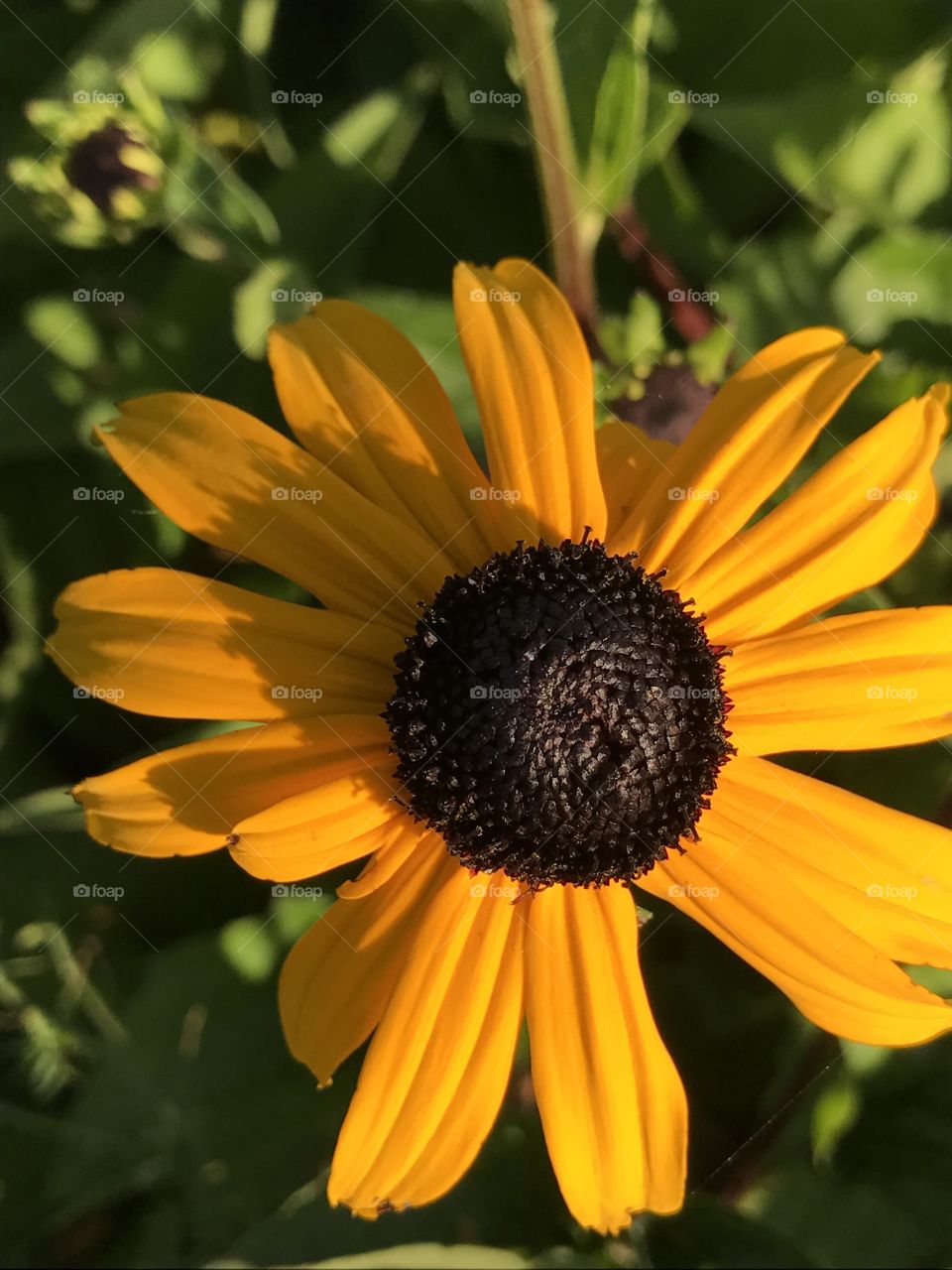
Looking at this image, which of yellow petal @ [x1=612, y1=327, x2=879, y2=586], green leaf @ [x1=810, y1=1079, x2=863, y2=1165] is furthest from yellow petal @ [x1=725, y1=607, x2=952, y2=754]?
green leaf @ [x1=810, y1=1079, x2=863, y2=1165]

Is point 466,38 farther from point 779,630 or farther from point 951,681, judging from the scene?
point 951,681

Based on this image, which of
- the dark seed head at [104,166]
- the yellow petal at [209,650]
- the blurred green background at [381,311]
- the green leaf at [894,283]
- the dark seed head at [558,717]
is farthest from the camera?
the green leaf at [894,283]

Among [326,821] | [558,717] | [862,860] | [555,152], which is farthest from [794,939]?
[555,152]

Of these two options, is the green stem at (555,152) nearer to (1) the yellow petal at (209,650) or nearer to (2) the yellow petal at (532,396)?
(2) the yellow petal at (532,396)

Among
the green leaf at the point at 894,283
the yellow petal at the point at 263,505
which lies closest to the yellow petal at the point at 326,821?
the yellow petal at the point at 263,505

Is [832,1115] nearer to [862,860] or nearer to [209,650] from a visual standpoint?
[862,860]

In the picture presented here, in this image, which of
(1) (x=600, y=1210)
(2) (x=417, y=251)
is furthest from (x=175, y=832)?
(2) (x=417, y=251)

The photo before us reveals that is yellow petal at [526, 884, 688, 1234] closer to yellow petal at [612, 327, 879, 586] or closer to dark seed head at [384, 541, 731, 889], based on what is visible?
dark seed head at [384, 541, 731, 889]
